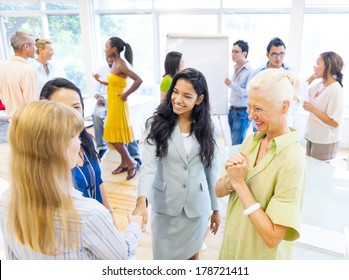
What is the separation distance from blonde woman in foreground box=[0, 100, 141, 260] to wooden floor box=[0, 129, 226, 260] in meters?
1.48

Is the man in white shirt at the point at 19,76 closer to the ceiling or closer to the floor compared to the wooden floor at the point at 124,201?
closer to the ceiling

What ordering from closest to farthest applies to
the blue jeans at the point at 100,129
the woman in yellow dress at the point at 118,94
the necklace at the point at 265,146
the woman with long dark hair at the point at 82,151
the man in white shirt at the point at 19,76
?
the necklace at the point at 265,146, the woman with long dark hair at the point at 82,151, the man in white shirt at the point at 19,76, the woman in yellow dress at the point at 118,94, the blue jeans at the point at 100,129

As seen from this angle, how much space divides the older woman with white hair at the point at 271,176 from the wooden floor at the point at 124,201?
4.24ft

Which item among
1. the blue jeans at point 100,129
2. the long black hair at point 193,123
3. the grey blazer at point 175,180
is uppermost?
the long black hair at point 193,123

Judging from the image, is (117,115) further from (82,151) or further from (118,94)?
(82,151)

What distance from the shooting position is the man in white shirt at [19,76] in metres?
2.91

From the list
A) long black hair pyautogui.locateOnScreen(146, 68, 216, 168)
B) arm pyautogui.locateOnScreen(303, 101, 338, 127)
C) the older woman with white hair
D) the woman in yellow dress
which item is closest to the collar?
the older woman with white hair

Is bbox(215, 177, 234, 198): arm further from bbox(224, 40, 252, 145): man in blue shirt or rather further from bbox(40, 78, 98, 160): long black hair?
bbox(224, 40, 252, 145): man in blue shirt

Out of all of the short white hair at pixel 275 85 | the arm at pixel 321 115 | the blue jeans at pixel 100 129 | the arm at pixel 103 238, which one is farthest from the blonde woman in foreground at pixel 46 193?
the blue jeans at pixel 100 129

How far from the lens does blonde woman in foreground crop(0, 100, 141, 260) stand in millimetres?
734

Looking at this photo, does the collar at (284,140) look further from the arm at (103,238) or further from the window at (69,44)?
the window at (69,44)

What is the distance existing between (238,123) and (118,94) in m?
1.48

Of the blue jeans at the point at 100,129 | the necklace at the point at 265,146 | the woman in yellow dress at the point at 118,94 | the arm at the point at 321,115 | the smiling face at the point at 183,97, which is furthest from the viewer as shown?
the blue jeans at the point at 100,129

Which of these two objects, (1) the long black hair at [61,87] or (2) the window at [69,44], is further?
(2) the window at [69,44]
